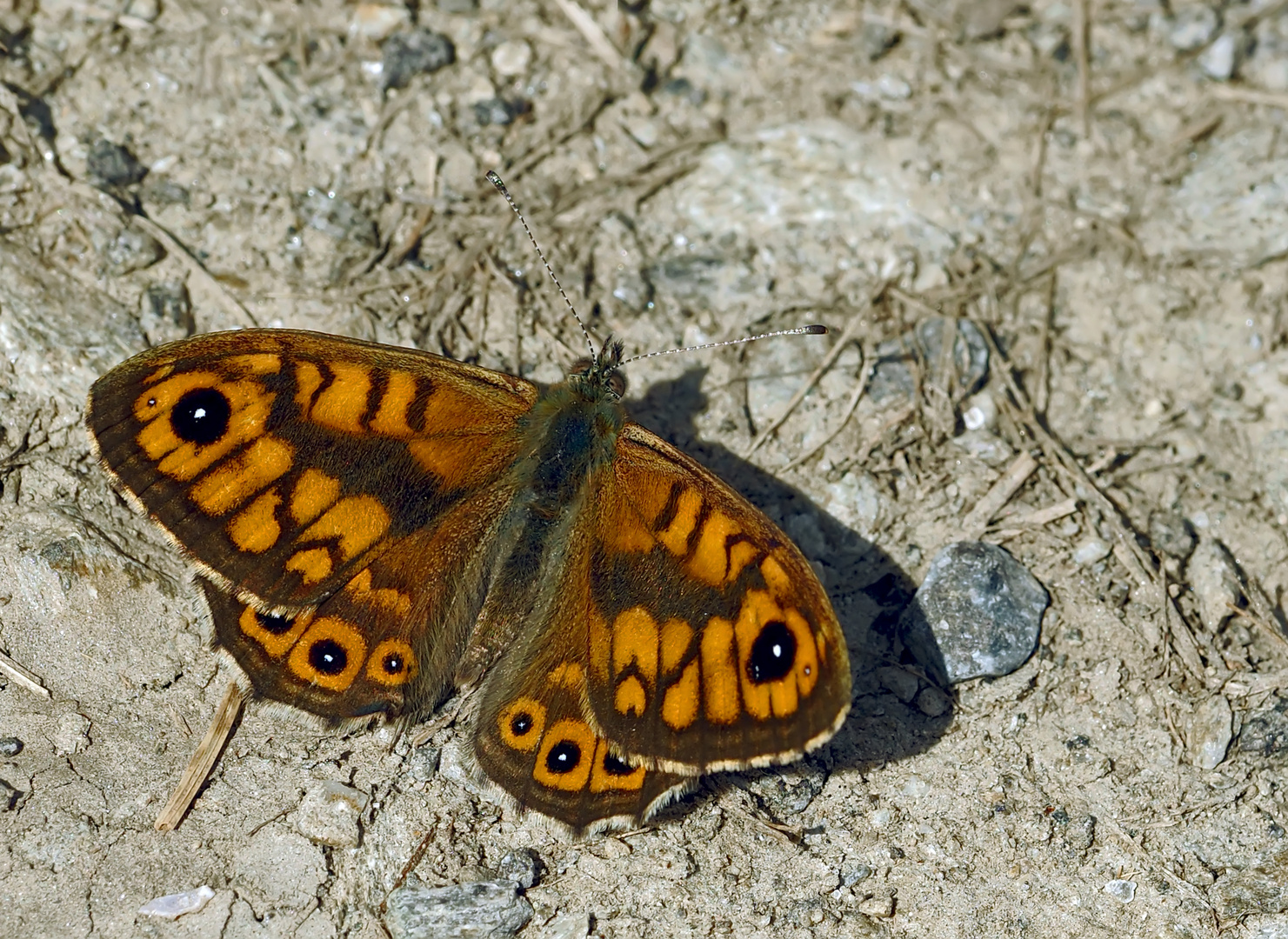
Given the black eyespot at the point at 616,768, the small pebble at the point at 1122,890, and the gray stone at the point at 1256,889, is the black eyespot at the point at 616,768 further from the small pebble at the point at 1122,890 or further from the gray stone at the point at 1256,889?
the gray stone at the point at 1256,889

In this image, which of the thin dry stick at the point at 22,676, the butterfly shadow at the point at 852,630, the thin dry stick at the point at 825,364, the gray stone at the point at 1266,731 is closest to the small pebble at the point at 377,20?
the butterfly shadow at the point at 852,630

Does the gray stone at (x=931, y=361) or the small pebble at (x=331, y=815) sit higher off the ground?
the small pebble at (x=331, y=815)

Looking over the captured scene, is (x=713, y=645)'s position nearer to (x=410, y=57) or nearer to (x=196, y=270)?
(x=196, y=270)

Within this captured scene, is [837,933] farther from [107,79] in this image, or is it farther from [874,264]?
[107,79]

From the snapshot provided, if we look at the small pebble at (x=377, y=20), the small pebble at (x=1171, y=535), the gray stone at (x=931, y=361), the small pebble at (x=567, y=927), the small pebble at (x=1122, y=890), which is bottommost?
the small pebble at (x=1122, y=890)

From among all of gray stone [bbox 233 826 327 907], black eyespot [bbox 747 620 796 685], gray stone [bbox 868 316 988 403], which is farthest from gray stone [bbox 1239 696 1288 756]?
gray stone [bbox 233 826 327 907]

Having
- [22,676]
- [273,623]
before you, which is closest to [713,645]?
[273,623]

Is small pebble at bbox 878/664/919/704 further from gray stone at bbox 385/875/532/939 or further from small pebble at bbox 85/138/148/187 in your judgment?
small pebble at bbox 85/138/148/187

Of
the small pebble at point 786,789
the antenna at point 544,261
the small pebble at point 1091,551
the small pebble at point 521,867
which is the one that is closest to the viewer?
the small pebble at point 521,867
